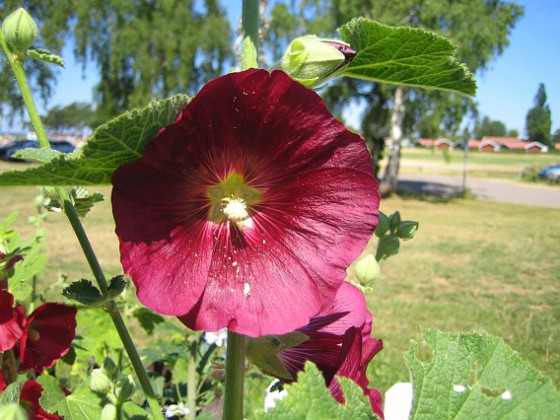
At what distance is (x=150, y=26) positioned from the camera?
15164mm

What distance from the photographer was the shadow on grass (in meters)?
14.3

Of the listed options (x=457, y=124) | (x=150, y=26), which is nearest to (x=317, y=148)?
(x=457, y=124)

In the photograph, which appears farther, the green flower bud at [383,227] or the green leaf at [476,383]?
the green flower bud at [383,227]

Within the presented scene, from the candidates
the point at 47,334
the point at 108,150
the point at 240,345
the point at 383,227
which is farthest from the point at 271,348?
the point at 47,334

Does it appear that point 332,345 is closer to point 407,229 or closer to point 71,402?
point 407,229

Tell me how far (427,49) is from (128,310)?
135 centimetres

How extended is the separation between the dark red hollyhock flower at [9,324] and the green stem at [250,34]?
53 cm

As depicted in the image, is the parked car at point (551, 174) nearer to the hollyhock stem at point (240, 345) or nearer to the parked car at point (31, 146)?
the parked car at point (31, 146)

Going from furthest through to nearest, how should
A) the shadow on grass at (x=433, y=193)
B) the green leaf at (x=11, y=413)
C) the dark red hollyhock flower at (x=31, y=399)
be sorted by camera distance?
the shadow on grass at (x=433, y=193), the dark red hollyhock flower at (x=31, y=399), the green leaf at (x=11, y=413)

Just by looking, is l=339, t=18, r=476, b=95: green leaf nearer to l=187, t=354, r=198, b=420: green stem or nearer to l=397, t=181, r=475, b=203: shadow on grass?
l=187, t=354, r=198, b=420: green stem

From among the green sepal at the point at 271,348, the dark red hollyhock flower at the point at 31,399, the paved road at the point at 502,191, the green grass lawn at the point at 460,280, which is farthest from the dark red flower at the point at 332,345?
the paved road at the point at 502,191

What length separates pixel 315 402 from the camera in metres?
0.49

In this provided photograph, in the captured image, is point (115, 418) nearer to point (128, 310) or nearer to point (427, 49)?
point (427, 49)

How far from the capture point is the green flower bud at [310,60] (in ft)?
1.61
